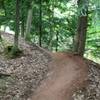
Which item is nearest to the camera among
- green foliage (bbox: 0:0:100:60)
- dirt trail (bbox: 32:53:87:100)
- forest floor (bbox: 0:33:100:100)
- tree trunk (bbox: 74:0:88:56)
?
forest floor (bbox: 0:33:100:100)

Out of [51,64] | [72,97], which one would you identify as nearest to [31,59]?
[51,64]

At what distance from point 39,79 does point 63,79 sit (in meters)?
1.13

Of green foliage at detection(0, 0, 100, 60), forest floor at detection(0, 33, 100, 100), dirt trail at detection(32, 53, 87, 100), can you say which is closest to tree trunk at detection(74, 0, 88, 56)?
dirt trail at detection(32, 53, 87, 100)

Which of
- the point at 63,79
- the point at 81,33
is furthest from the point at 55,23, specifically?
the point at 63,79

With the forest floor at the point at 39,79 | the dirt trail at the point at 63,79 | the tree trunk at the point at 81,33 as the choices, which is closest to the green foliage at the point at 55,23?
the tree trunk at the point at 81,33

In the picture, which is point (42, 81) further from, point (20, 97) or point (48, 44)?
point (48, 44)

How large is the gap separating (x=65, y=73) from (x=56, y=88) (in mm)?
1999

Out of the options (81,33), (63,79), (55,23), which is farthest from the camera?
(55,23)

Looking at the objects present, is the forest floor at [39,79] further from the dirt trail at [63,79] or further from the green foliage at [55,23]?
the green foliage at [55,23]

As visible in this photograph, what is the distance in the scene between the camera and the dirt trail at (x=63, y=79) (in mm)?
10867

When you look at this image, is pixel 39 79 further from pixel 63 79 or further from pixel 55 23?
pixel 55 23

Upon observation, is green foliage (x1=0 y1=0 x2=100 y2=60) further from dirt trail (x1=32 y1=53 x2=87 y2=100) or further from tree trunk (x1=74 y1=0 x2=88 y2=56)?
dirt trail (x1=32 y1=53 x2=87 y2=100)

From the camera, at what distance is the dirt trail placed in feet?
35.7

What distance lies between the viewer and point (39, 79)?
12.6 m
